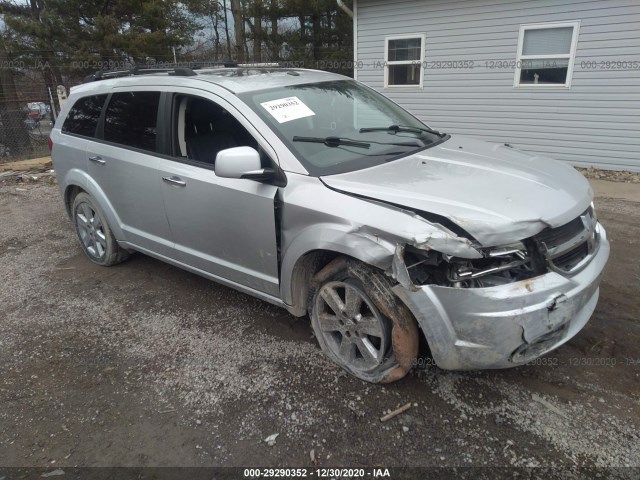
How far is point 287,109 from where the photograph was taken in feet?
10.0

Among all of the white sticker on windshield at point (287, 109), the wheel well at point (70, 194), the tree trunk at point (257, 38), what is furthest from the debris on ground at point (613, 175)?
the tree trunk at point (257, 38)

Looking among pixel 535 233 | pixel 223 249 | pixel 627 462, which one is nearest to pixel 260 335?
pixel 223 249

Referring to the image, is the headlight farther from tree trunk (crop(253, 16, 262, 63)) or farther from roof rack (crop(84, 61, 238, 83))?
tree trunk (crop(253, 16, 262, 63))

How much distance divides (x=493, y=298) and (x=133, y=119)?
3120mm

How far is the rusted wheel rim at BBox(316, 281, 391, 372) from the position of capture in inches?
100

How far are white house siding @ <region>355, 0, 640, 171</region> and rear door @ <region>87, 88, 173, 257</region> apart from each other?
7.57 metres

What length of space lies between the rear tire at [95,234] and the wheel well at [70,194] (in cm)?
6

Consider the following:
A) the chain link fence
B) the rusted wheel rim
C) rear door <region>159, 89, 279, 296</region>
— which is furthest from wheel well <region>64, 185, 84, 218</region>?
the chain link fence

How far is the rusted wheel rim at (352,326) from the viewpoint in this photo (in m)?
2.55

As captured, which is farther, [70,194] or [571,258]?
[70,194]

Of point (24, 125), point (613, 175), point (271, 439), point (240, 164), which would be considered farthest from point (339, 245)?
point (24, 125)

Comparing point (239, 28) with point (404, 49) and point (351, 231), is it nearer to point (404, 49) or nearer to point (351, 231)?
point (404, 49)

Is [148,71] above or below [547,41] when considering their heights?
below

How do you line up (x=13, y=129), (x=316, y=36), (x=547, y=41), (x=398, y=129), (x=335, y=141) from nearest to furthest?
(x=335, y=141)
(x=398, y=129)
(x=547, y=41)
(x=13, y=129)
(x=316, y=36)
